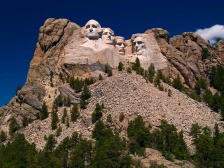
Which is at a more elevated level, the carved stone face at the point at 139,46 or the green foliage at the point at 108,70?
the carved stone face at the point at 139,46

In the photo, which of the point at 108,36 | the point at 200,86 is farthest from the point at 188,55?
the point at 108,36

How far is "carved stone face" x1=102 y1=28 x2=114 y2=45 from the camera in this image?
72.6 metres

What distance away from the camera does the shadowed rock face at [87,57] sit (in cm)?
6712

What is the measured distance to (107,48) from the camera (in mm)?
71188

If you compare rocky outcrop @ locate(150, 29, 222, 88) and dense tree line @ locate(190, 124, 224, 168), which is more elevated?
rocky outcrop @ locate(150, 29, 222, 88)

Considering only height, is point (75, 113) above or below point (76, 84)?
below

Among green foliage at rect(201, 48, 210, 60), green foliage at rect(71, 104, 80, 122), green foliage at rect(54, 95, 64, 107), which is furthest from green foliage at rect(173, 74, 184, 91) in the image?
green foliage at rect(71, 104, 80, 122)

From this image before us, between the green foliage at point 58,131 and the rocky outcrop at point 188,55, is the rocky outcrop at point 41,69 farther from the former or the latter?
the rocky outcrop at point 188,55

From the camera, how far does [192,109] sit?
65.6 meters

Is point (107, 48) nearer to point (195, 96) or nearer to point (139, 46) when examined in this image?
point (139, 46)

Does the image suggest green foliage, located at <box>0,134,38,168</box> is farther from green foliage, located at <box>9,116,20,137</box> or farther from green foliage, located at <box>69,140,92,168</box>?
green foliage, located at <box>9,116,20,137</box>

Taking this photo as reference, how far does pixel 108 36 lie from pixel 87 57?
5.20 metres

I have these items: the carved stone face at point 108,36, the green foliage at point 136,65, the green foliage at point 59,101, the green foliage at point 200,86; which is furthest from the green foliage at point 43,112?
the green foliage at point 200,86

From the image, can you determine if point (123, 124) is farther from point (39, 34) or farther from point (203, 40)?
point (203, 40)
